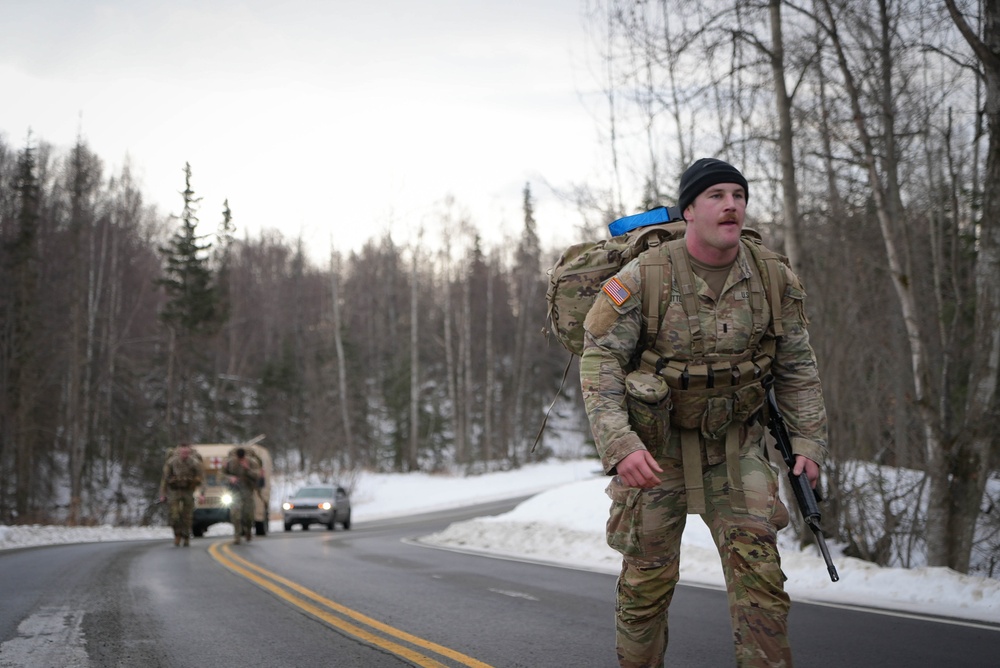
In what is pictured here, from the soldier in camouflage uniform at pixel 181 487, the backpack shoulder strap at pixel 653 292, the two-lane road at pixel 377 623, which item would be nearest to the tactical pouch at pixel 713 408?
the backpack shoulder strap at pixel 653 292

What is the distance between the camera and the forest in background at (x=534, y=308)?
11.6 metres

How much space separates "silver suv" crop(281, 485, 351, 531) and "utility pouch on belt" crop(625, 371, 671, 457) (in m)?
23.4

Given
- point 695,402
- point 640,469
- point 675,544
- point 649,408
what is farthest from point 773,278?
point 675,544

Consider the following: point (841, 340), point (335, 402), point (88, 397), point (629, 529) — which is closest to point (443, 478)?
point (335, 402)

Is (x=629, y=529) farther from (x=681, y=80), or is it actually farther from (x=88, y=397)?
(x=88, y=397)

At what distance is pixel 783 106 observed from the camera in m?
12.4

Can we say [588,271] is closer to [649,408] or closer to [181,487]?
[649,408]

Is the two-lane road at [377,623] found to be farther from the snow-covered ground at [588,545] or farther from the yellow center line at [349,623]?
the snow-covered ground at [588,545]

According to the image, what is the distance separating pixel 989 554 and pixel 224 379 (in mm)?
42899

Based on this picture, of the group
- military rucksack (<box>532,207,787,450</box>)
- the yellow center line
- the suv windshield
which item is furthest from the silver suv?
military rucksack (<box>532,207,787,450</box>)

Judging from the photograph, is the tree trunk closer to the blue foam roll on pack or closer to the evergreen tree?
the blue foam roll on pack

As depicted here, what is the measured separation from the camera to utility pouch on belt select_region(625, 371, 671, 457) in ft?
12.4

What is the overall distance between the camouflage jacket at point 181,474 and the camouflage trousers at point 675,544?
14481mm

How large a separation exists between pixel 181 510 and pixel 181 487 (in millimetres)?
413
